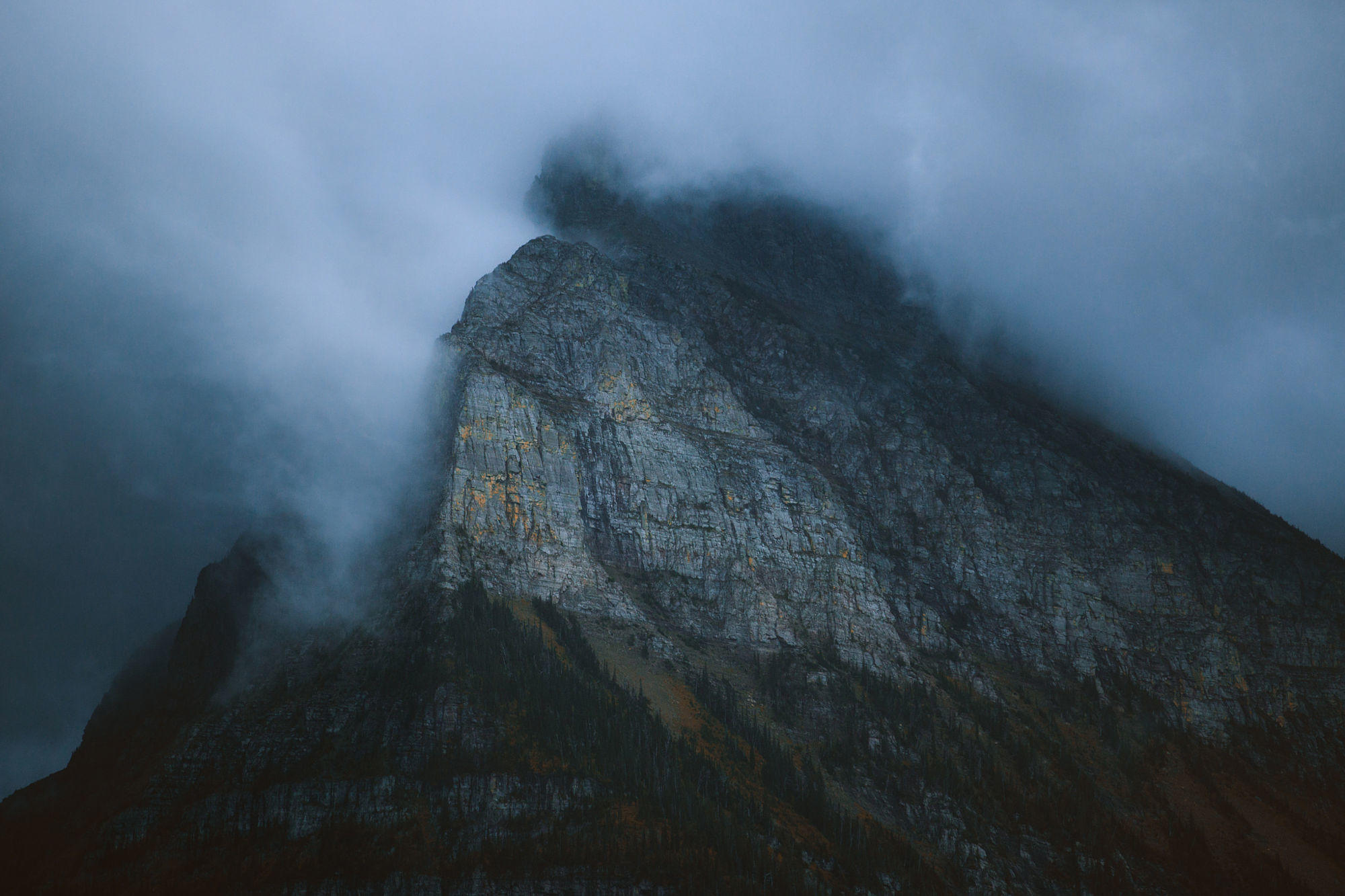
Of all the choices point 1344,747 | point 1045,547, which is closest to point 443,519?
point 1045,547

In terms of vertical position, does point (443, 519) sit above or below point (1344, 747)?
above

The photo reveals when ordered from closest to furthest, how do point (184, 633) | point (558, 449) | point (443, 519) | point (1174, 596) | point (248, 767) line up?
1. point (248, 767)
2. point (443, 519)
3. point (184, 633)
4. point (558, 449)
5. point (1174, 596)

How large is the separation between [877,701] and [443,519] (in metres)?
84.0

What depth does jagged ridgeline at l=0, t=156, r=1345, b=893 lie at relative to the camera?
11019 cm

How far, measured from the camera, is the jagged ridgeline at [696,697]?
110188 mm

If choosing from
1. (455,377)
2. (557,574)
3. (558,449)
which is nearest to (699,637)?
(557,574)

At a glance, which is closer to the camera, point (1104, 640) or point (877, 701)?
point (877, 701)

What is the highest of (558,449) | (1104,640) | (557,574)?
(558,449)

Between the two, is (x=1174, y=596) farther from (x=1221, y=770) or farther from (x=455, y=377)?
(x=455, y=377)

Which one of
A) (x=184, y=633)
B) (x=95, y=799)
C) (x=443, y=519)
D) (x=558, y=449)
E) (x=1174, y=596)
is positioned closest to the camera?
(x=95, y=799)

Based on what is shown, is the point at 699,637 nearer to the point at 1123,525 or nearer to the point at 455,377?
the point at 455,377

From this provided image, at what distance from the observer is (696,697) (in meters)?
145

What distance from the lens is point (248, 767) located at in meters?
116

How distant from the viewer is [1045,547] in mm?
194250
